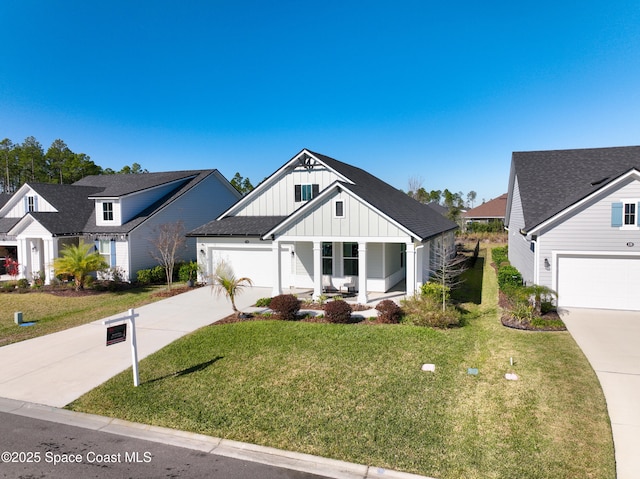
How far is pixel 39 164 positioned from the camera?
202 feet

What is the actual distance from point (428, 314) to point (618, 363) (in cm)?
505

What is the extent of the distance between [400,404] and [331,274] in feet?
37.0

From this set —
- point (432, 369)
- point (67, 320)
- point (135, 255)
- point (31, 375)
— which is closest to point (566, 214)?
point (432, 369)

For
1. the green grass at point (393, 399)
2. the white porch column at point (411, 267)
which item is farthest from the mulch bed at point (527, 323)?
the white porch column at point (411, 267)

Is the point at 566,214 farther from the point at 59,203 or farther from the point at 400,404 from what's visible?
the point at 59,203

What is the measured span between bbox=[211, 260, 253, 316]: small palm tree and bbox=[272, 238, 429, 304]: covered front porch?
210cm

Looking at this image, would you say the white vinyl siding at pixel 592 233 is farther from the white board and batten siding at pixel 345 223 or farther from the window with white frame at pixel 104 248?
the window with white frame at pixel 104 248

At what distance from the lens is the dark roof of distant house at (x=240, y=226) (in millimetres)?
20500

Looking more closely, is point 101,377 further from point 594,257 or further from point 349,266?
point 594,257

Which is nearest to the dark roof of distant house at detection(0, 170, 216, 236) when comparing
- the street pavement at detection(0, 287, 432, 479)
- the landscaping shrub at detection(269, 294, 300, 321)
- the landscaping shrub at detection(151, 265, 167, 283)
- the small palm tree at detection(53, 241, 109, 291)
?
the small palm tree at detection(53, 241, 109, 291)

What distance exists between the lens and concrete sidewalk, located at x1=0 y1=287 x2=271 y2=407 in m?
8.77

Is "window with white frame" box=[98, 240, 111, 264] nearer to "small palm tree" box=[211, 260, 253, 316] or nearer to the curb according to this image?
"small palm tree" box=[211, 260, 253, 316]

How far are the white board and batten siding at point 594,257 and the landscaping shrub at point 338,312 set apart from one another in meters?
7.69

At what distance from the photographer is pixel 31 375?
9.55m
